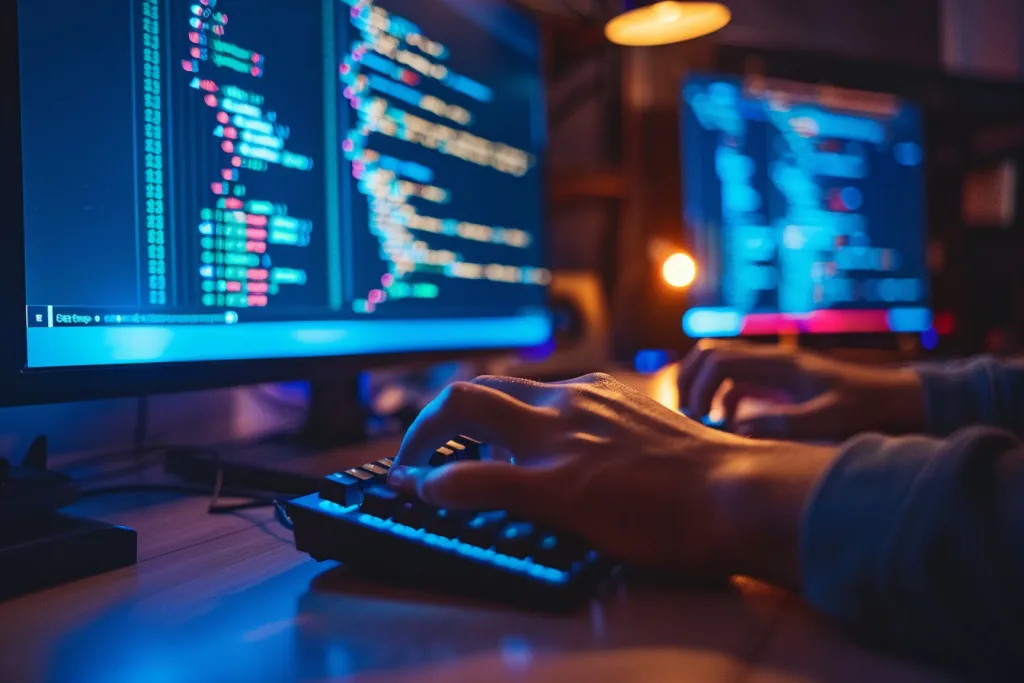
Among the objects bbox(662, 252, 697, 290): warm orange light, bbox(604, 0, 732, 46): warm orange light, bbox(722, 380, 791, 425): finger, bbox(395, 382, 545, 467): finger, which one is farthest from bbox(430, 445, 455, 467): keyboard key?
bbox(662, 252, 697, 290): warm orange light

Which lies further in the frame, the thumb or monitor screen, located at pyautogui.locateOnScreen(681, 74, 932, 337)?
monitor screen, located at pyautogui.locateOnScreen(681, 74, 932, 337)

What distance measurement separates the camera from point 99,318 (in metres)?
0.47

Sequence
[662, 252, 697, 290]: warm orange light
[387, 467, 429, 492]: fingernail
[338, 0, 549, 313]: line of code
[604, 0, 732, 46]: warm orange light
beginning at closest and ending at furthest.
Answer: [387, 467, 429, 492]: fingernail
[338, 0, 549, 313]: line of code
[604, 0, 732, 46]: warm orange light
[662, 252, 697, 290]: warm orange light

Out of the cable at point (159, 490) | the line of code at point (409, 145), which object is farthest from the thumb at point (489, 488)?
the line of code at point (409, 145)

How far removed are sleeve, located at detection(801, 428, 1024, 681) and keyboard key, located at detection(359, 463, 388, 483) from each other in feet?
0.74

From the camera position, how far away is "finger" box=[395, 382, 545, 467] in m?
0.40

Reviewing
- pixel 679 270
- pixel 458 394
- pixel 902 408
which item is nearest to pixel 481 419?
pixel 458 394

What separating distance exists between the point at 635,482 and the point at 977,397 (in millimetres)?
598

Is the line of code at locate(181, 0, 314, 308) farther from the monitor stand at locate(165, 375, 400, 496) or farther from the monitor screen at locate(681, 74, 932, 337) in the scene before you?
the monitor screen at locate(681, 74, 932, 337)

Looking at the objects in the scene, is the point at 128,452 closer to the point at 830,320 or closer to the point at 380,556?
the point at 380,556

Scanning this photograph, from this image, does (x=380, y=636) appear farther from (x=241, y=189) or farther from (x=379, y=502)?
(x=241, y=189)

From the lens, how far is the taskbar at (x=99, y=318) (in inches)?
17.5

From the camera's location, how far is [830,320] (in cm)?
130

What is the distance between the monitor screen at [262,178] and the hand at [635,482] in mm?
252
